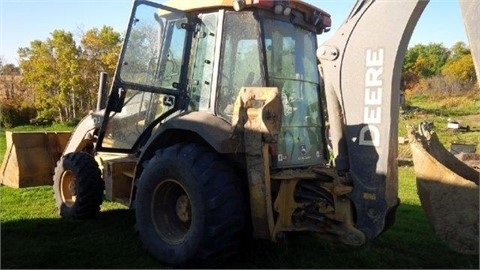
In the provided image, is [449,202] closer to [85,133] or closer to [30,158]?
[85,133]

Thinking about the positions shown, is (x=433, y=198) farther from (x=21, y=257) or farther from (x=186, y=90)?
(x=21, y=257)

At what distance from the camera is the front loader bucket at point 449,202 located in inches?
128

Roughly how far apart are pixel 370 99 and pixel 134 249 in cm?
251

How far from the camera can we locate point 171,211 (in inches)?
161

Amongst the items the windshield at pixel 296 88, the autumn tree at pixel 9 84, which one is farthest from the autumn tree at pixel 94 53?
the windshield at pixel 296 88

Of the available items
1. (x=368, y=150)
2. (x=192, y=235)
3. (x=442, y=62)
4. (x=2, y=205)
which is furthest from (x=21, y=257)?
(x=442, y=62)

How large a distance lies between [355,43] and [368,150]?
0.86 m

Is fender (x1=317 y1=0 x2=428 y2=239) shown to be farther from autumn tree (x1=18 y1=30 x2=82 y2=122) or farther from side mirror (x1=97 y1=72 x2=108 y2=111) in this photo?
autumn tree (x1=18 y1=30 x2=82 y2=122)

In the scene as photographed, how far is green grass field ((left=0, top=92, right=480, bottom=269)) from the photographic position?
3.98m

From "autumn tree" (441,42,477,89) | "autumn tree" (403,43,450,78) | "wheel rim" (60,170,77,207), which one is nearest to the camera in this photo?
"wheel rim" (60,170,77,207)

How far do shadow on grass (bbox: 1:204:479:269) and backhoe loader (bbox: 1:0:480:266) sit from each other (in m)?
0.31

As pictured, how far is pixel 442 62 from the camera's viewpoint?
46.1 m

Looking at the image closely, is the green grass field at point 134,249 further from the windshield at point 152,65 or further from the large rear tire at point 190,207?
the windshield at point 152,65

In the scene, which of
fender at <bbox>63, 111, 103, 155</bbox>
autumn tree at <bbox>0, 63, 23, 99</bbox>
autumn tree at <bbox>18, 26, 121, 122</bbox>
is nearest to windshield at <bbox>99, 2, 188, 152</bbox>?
fender at <bbox>63, 111, 103, 155</bbox>
